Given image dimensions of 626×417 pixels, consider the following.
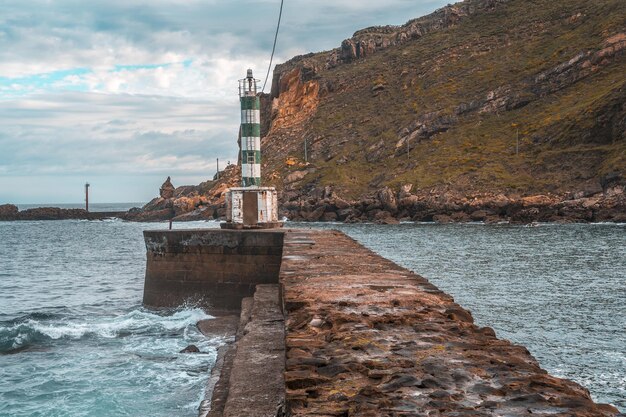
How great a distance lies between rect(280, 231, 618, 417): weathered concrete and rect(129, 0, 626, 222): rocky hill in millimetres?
57510

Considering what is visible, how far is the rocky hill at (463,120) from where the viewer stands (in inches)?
2813

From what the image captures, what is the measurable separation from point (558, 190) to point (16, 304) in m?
56.3

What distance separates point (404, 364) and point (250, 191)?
2580 centimetres

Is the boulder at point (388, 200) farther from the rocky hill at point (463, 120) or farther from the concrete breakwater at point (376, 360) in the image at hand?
the concrete breakwater at point (376, 360)

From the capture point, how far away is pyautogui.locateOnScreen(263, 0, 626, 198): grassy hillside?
7594 cm

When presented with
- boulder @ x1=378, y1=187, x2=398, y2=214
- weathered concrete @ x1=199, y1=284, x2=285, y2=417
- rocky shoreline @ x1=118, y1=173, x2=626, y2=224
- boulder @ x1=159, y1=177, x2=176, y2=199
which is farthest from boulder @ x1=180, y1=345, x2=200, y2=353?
boulder @ x1=159, y1=177, x2=176, y2=199

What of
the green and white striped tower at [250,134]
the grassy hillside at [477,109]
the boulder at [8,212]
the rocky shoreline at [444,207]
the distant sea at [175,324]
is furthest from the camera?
the boulder at [8,212]

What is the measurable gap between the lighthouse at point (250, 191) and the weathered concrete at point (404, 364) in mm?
21073

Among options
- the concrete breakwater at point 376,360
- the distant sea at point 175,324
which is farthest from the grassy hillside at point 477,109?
the concrete breakwater at point 376,360

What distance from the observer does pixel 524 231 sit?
176 feet

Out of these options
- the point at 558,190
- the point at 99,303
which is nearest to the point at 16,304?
the point at 99,303

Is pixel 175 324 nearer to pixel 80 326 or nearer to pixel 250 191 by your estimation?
pixel 80 326

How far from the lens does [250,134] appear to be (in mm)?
33594

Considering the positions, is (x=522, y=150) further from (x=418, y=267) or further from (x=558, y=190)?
(x=418, y=267)
